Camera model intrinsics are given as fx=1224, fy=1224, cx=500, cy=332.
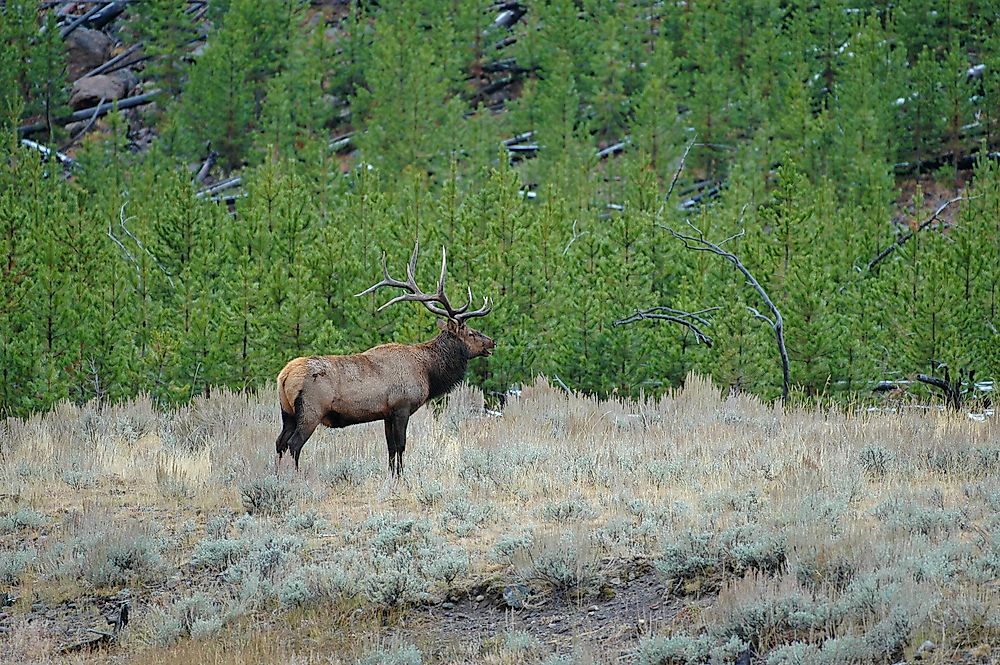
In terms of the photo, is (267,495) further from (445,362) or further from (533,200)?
(533,200)

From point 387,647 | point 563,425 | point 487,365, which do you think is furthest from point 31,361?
point 387,647

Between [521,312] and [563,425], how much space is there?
617 cm

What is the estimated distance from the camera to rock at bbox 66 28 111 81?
1857 inches

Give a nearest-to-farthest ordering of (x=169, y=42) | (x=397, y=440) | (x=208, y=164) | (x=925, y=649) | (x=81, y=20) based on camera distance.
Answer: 1. (x=925, y=649)
2. (x=397, y=440)
3. (x=208, y=164)
4. (x=169, y=42)
5. (x=81, y=20)

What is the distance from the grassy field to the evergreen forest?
452 centimetres

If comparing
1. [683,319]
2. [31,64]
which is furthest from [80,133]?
[683,319]

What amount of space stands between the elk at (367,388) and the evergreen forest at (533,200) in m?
4.94

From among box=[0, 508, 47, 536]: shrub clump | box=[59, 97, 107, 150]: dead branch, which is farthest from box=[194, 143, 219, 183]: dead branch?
box=[0, 508, 47, 536]: shrub clump

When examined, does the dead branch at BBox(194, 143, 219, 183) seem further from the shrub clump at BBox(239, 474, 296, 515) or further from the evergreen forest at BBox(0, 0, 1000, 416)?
the shrub clump at BBox(239, 474, 296, 515)

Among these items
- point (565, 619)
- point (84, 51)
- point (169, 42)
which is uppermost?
point (84, 51)

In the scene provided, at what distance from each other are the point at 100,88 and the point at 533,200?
20938 millimetres

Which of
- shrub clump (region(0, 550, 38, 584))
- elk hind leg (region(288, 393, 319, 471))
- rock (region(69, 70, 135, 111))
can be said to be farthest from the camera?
rock (region(69, 70, 135, 111))

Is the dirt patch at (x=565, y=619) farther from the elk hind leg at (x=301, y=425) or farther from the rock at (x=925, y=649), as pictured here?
the elk hind leg at (x=301, y=425)

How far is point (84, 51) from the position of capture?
47.4 meters
